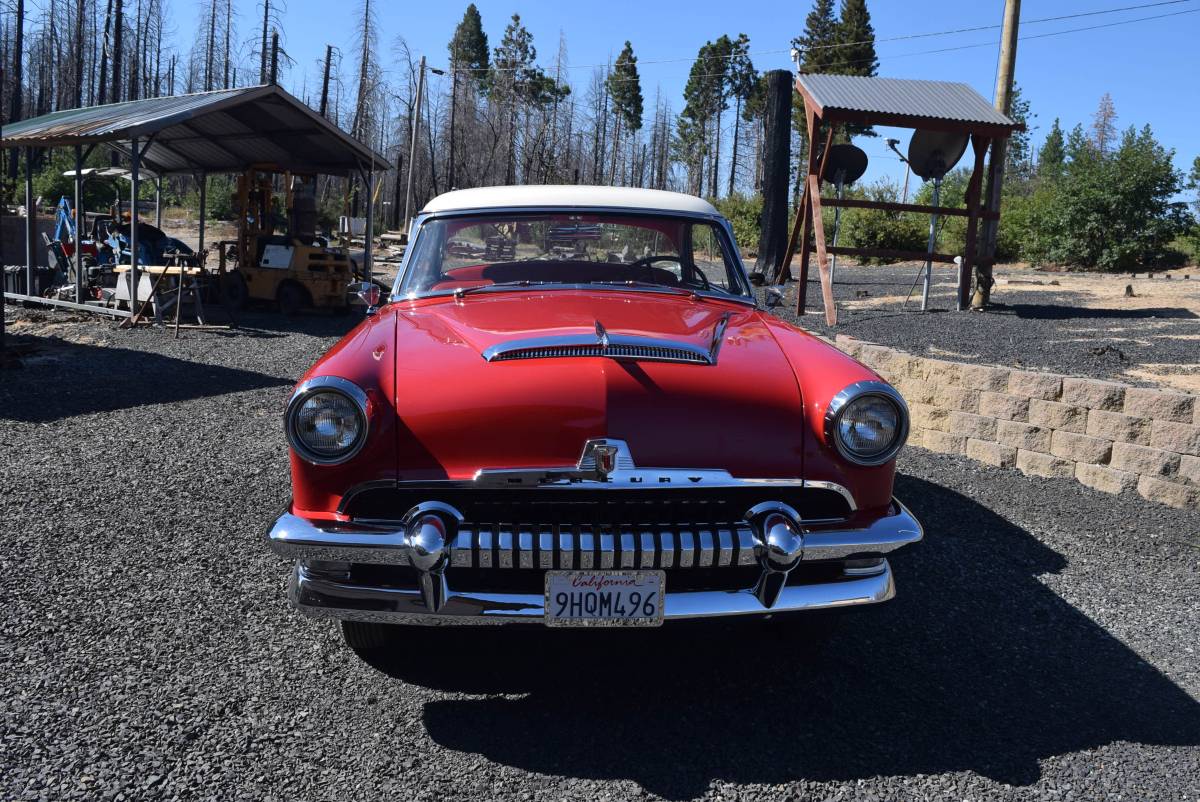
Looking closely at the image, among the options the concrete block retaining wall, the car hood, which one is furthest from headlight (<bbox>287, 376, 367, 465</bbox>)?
the concrete block retaining wall

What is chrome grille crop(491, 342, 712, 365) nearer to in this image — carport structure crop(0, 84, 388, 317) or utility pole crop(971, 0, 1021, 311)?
utility pole crop(971, 0, 1021, 311)

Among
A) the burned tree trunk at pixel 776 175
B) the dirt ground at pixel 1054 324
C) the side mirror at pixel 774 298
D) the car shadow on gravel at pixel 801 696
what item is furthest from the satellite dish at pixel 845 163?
the car shadow on gravel at pixel 801 696

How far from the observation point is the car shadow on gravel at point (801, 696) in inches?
108

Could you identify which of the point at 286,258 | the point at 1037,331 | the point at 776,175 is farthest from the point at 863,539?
the point at 776,175

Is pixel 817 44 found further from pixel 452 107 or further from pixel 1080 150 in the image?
pixel 1080 150

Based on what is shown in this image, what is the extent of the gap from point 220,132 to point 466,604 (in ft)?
49.6

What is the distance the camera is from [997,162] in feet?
37.4

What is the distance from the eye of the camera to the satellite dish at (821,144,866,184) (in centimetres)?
1195

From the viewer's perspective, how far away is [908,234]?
24969mm

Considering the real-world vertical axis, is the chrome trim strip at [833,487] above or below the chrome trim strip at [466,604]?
above

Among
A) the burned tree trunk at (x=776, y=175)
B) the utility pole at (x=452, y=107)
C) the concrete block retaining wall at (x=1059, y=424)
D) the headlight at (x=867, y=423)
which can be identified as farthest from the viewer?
the utility pole at (x=452, y=107)

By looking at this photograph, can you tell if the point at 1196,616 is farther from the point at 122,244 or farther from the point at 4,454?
the point at 122,244

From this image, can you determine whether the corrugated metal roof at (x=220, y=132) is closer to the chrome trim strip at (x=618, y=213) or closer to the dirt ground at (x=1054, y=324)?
the dirt ground at (x=1054, y=324)

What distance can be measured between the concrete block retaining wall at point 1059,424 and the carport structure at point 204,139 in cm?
1021
